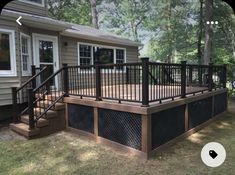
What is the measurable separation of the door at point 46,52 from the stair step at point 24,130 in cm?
212

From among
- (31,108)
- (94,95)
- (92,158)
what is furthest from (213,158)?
(31,108)

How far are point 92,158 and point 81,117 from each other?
1.65m

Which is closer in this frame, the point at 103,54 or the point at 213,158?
the point at 213,158

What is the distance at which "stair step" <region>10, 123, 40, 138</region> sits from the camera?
5586 millimetres

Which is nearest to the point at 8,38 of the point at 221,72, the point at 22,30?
the point at 22,30

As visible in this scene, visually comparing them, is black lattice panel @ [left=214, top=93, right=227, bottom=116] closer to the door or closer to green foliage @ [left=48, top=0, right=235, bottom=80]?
the door

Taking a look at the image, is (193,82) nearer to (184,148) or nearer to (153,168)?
(184,148)

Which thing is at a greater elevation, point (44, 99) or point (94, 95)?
point (94, 95)

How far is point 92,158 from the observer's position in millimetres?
4629

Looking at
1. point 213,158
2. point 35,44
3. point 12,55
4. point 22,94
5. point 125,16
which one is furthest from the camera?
point 125,16

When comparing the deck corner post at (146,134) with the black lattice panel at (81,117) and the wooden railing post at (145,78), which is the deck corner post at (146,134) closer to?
the wooden railing post at (145,78)

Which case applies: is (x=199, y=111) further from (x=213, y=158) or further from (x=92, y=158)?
(x=92, y=158)

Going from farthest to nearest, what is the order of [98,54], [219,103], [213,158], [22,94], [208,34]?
[208,34], [98,54], [219,103], [22,94], [213,158]

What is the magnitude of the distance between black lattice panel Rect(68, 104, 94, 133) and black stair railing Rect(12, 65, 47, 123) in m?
1.31
